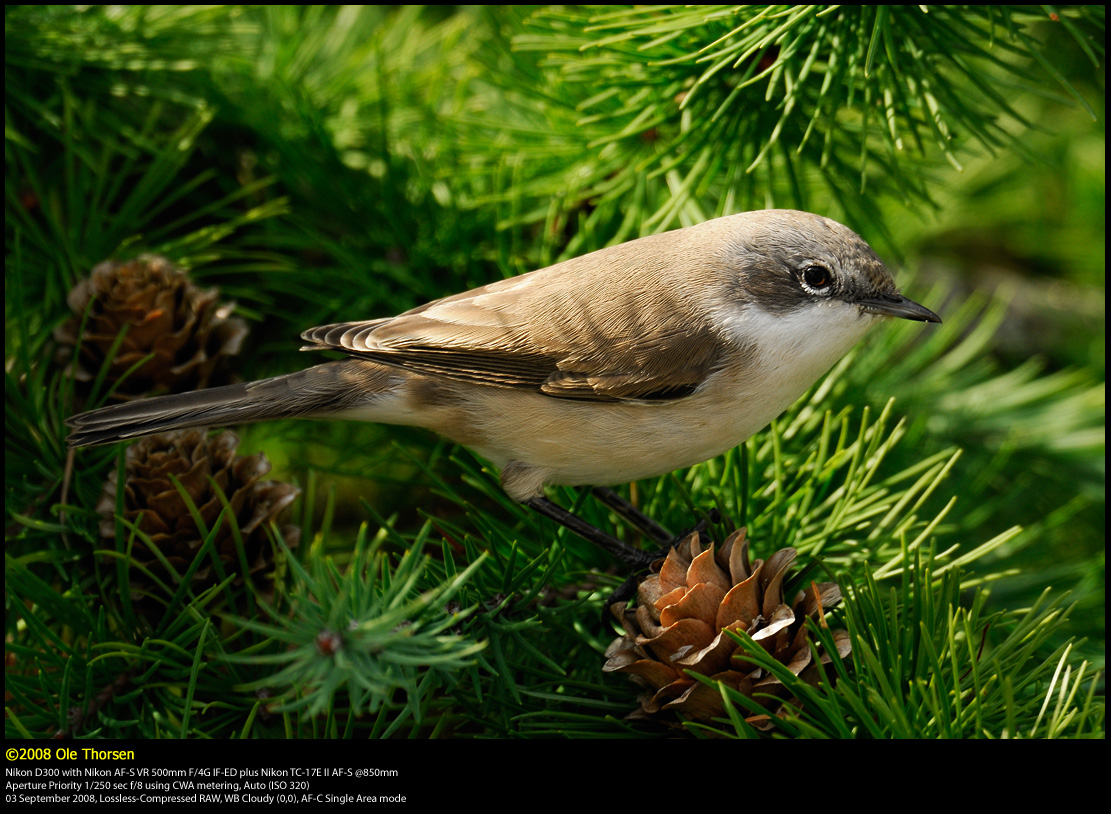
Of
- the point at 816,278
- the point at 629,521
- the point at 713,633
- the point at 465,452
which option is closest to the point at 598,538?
the point at 629,521

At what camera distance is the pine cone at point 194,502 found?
1.84 meters

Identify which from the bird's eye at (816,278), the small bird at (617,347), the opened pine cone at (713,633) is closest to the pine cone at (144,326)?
the small bird at (617,347)

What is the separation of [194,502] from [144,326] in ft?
1.87

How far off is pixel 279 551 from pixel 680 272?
1.29 meters

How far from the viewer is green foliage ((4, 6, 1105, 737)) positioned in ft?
5.06

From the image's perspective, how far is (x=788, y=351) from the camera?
2.19 meters

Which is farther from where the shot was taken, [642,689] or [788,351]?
[788,351]

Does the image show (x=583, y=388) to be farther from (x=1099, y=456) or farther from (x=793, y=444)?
(x=1099, y=456)

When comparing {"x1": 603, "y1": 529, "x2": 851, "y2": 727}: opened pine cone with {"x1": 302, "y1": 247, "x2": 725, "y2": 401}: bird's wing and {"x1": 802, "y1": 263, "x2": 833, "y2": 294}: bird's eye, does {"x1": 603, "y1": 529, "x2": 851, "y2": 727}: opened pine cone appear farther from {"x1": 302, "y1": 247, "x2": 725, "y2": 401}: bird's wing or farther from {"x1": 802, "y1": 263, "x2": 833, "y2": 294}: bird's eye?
{"x1": 802, "y1": 263, "x2": 833, "y2": 294}: bird's eye

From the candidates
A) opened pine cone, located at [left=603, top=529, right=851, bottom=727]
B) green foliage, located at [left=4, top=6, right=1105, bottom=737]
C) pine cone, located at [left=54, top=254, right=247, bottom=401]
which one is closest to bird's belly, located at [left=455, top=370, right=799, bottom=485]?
green foliage, located at [left=4, top=6, right=1105, bottom=737]

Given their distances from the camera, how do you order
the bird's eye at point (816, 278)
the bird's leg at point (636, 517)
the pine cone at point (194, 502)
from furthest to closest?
the bird's eye at point (816, 278) → the bird's leg at point (636, 517) → the pine cone at point (194, 502)

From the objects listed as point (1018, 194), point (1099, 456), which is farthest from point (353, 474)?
point (1018, 194)

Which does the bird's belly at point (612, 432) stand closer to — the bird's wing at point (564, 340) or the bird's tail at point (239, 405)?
the bird's wing at point (564, 340)

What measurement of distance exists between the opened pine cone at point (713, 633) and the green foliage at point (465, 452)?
86 mm
